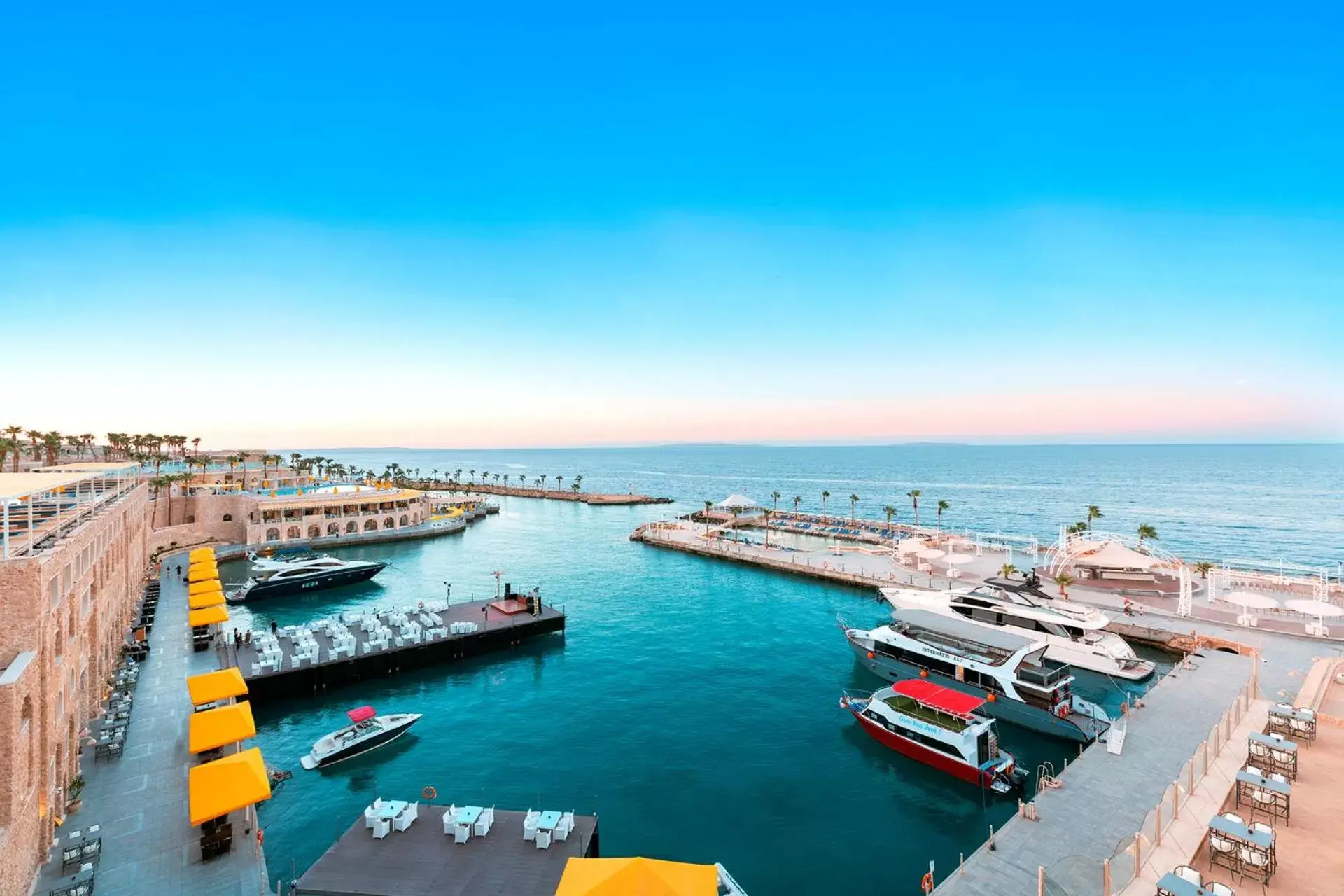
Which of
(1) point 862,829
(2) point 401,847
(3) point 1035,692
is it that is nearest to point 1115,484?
(3) point 1035,692

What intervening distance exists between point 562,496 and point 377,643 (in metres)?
103

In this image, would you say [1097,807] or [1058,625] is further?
[1058,625]

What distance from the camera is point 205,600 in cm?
3947

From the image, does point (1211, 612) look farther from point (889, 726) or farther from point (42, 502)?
point (42, 502)

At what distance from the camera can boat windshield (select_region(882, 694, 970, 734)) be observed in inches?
1005

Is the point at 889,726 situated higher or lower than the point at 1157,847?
lower

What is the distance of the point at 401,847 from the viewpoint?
17969 mm

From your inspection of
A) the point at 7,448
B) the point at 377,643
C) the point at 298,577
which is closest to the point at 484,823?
the point at 377,643

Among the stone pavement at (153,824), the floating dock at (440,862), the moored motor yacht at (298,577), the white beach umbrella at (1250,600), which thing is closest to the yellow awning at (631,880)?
the floating dock at (440,862)

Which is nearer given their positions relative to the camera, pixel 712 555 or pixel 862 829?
pixel 862 829

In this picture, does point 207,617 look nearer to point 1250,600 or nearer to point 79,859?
point 79,859

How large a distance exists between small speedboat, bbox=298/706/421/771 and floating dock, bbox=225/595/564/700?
7.30m

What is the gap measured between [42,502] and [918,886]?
44683 millimetres

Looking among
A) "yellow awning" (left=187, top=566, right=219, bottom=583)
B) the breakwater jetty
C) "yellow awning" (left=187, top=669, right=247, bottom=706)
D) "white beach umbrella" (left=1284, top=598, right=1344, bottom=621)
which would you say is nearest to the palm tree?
"yellow awning" (left=187, top=566, right=219, bottom=583)
